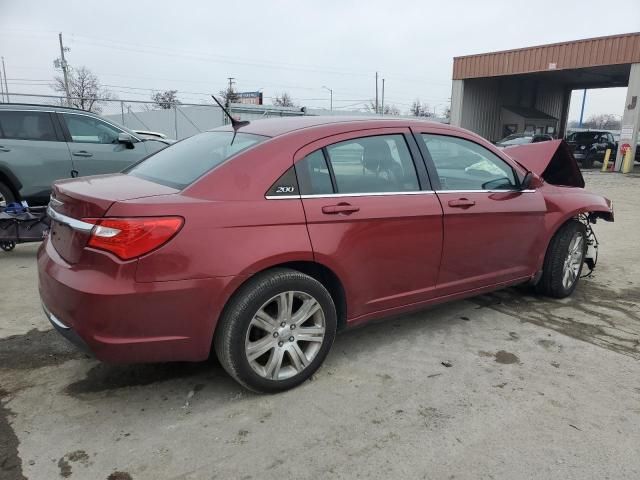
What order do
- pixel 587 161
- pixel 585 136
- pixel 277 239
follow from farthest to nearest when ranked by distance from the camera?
pixel 585 136, pixel 587 161, pixel 277 239

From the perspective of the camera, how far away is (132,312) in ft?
8.11

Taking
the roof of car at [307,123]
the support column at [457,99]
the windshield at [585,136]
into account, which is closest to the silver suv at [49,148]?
the roof of car at [307,123]

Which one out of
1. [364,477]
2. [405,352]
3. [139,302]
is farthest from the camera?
[405,352]

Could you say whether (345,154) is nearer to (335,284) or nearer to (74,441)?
(335,284)

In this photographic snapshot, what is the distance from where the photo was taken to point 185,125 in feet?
93.4

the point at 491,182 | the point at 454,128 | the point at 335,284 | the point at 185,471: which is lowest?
the point at 185,471

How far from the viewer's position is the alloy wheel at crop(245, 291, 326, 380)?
2.82m

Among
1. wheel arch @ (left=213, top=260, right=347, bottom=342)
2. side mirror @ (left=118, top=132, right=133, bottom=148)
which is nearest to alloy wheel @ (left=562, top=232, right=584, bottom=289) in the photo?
wheel arch @ (left=213, top=260, right=347, bottom=342)

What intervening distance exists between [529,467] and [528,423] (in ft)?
1.24

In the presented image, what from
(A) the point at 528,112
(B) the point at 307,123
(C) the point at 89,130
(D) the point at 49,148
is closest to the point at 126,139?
(C) the point at 89,130

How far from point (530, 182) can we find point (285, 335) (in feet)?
7.96

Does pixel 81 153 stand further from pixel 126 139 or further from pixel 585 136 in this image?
pixel 585 136

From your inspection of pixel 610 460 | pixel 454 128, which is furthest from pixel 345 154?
pixel 610 460

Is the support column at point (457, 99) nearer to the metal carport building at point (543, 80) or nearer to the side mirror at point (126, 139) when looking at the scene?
the metal carport building at point (543, 80)
